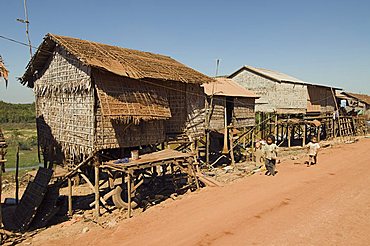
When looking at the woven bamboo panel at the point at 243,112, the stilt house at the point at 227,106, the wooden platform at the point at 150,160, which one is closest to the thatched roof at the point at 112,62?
the stilt house at the point at 227,106

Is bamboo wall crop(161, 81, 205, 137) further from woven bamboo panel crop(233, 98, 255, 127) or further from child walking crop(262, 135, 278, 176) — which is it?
woven bamboo panel crop(233, 98, 255, 127)

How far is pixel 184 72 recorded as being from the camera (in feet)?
49.2

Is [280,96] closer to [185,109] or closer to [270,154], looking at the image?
[270,154]

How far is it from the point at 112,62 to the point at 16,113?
58.1 metres

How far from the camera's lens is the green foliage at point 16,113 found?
57.0m

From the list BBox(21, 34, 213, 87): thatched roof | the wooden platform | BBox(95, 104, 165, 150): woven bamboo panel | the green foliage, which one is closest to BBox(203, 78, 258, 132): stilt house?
BBox(21, 34, 213, 87): thatched roof

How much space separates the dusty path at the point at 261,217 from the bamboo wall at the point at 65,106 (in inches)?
145

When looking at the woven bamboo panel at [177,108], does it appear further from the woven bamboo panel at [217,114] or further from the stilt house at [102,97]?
the woven bamboo panel at [217,114]

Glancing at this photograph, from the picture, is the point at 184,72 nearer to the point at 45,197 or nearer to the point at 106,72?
the point at 106,72

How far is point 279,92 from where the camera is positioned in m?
23.3

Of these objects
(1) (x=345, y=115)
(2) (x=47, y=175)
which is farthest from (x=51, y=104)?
(1) (x=345, y=115)

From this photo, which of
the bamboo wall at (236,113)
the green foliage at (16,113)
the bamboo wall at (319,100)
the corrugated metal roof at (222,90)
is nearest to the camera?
the bamboo wall at (236,113)

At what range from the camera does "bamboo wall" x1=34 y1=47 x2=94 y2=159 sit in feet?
36.1

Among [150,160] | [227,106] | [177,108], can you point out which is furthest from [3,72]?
[227,106]
